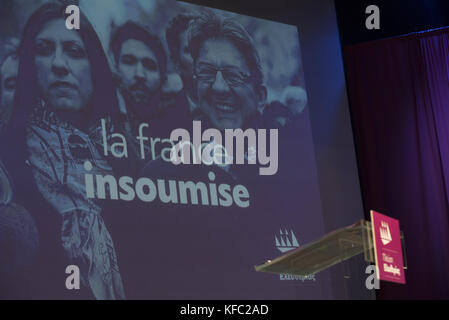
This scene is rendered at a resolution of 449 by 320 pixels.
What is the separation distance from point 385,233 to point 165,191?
2.38 m

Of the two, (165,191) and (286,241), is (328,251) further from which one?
(286,241)

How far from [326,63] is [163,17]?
2.17 m

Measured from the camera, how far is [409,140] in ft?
24.7

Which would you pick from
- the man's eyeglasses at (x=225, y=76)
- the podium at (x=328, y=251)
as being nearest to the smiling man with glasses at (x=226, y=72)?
the man's eyeglasses at (x=225, y=76)

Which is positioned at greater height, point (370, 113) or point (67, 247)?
point (370, 113)

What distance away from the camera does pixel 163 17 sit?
5805 mm

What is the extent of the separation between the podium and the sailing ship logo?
192 centimetres

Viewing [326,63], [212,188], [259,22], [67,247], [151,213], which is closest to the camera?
[67,247]

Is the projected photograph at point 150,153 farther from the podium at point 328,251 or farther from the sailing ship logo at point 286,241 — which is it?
the podium at point 328,251

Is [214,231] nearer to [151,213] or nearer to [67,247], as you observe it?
[151,213]

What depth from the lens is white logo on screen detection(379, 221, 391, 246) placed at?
3.46 meters

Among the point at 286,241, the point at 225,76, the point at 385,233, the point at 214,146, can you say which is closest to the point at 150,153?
the point at 214,146

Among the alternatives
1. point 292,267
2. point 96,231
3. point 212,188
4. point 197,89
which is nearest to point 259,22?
point 197,89

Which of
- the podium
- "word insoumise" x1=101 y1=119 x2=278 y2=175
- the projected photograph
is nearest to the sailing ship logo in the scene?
the projected photograph
